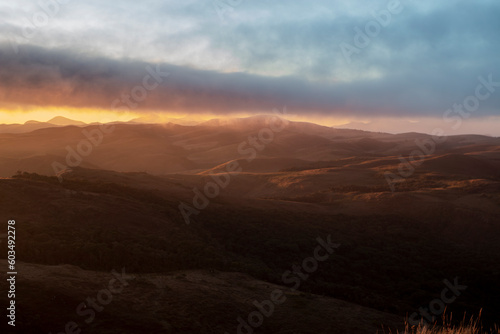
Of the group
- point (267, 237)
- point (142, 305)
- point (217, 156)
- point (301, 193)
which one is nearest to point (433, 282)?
point (267, 237)

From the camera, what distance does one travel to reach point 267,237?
90.8ft

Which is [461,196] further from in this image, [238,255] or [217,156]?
[217,156]

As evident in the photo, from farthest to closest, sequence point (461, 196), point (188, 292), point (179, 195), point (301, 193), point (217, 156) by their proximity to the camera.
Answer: point (217, 156), point (301, 193), point (461, 196), point (179, 195), point (188, 292)

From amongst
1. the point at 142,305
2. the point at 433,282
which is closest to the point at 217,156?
the point at 433,282

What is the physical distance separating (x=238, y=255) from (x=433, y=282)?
11.9 metres

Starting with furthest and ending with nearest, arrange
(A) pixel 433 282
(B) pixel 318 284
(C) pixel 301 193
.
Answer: (C) pixel 301 193, (A) pixel 433 282, (B) pixel 318 284

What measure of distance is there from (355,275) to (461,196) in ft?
92.9

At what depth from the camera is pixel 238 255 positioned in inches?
912

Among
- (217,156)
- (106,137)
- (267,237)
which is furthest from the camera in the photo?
(106,137)

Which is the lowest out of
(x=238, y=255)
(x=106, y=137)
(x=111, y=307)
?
(x=238, y=255)

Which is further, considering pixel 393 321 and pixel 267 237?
pixel 267 237

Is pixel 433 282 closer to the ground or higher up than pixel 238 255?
closer to the ground

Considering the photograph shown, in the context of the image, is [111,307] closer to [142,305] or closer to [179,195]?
[142,305]

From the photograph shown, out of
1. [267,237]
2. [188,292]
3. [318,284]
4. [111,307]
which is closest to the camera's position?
[111,307]
